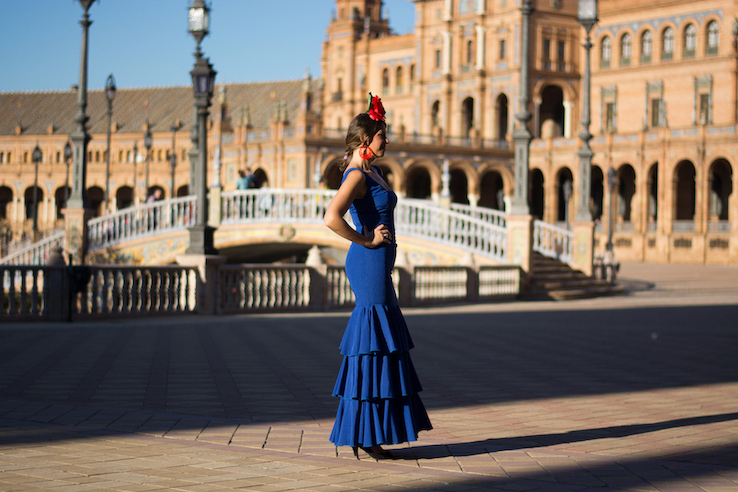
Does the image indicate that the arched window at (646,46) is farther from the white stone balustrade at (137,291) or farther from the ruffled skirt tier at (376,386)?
the ruffled skirt tier at (376,386)

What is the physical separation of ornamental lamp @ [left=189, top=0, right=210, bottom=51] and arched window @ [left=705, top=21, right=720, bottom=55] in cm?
5131

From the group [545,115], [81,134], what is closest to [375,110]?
[81,134]

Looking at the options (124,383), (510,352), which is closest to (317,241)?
(510,352)

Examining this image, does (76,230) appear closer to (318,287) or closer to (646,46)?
(318,287)

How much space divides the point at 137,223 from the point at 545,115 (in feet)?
156

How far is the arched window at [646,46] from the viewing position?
65.2 meters

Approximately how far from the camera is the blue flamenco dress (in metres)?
5.49

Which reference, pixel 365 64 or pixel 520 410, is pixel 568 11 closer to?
pixel 365 64

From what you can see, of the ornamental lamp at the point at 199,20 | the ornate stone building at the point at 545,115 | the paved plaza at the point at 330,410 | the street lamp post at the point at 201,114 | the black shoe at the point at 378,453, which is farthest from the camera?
the ornate stone building at the point at 545,115

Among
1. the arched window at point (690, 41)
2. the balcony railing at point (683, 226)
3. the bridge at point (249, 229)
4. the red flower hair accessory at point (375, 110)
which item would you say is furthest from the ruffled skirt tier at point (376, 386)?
the arched window at point (690, 41)

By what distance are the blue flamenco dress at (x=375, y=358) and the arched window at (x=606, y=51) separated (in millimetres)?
64873

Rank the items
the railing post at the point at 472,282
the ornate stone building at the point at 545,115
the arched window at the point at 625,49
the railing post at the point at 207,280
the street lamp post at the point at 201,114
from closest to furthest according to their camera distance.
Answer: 1. the railing post at the point at 207,280
2. the street lamp post at the point at 201,114
3. the railing post at the point at 472,282
4. the ornate stone building at the point at 545,115
5. the arched window at the point at 625,49

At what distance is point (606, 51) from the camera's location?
67375 mm

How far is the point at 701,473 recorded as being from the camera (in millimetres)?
5316
